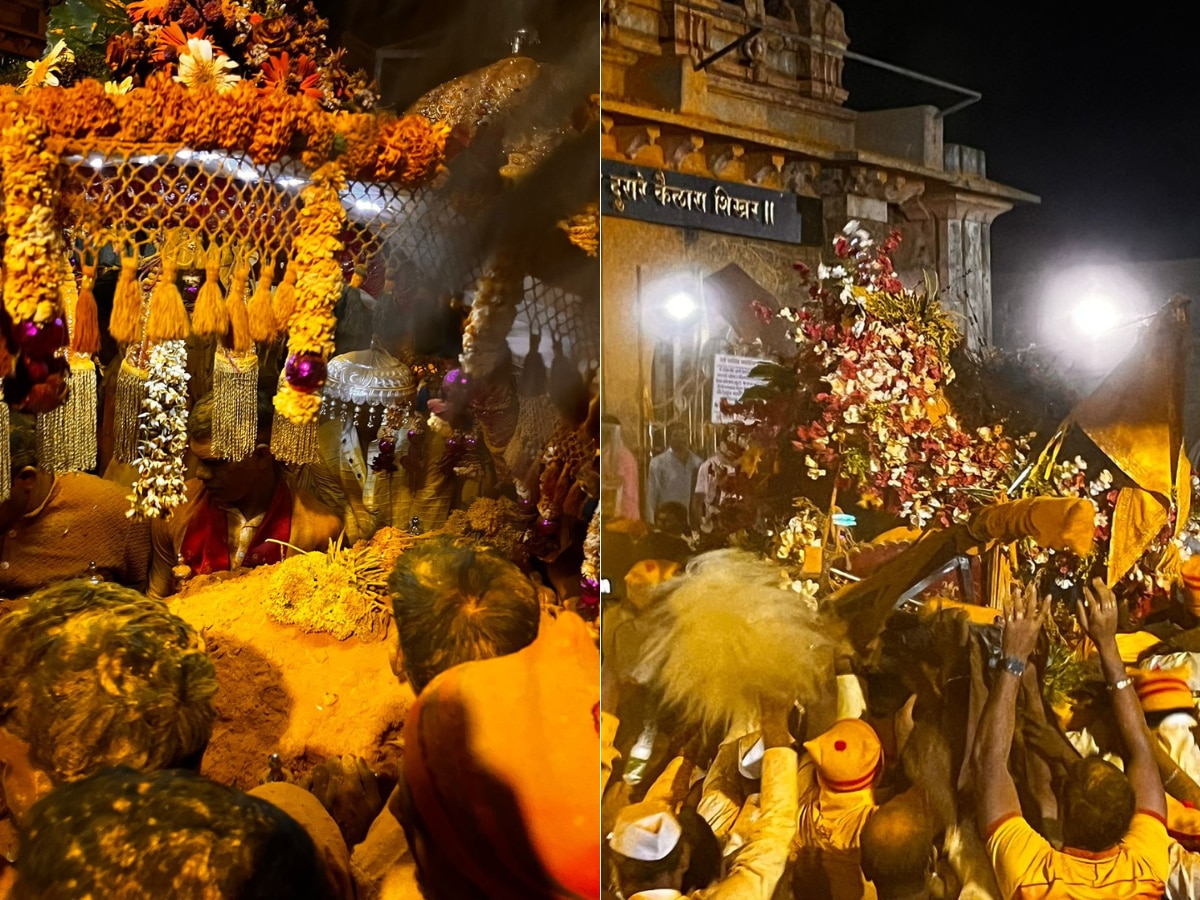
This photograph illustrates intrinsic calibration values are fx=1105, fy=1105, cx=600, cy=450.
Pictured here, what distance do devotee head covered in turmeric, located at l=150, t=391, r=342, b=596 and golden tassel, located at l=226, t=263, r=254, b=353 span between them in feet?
0.35

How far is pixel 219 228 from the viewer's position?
208cm

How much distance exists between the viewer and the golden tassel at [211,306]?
206 cm

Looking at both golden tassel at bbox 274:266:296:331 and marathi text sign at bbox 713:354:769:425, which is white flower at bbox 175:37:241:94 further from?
marathi text sign at bbox 713:354:769:425

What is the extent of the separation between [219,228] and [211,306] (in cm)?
15

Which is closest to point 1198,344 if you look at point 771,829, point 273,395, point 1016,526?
point 1016,526

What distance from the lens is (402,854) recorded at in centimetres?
215

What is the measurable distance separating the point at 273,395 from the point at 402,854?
36.4 inches

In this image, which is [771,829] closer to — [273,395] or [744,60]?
[273,395]

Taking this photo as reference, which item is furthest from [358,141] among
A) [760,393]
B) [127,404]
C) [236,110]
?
[760,393]

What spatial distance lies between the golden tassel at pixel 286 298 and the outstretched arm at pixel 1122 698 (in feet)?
6.84

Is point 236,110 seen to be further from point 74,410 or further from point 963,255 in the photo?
point 963,255

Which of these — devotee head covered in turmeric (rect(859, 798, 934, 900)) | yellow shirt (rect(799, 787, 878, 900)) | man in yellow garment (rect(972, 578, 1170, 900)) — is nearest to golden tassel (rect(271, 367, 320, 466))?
yellow shirt (rect(799, 787, 878, 900))

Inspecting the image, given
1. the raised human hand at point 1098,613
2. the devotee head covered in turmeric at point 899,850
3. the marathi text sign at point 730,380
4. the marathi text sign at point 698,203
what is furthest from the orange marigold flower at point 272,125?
the raised human hand at point 1098,613

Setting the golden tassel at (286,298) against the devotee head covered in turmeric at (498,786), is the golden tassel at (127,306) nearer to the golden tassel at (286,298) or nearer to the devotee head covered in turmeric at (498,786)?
the golden tassel at (286,298)
